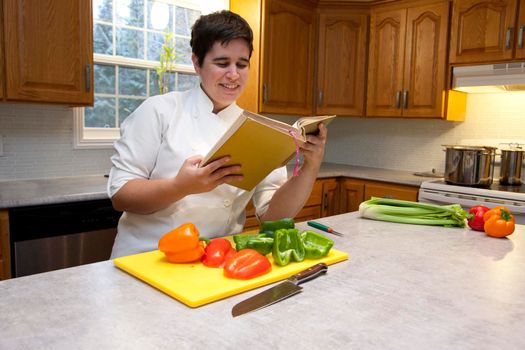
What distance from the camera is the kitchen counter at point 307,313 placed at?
77 centimetres

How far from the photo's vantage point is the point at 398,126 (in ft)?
13.4

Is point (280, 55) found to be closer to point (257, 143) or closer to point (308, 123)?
point (308, 123)

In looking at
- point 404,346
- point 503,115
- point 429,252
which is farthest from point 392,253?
point 503,115

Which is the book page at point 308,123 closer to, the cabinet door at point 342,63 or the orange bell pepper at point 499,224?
the orange bell pepper at point 499,224

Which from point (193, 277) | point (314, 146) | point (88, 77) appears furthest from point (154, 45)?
point (193, 277)

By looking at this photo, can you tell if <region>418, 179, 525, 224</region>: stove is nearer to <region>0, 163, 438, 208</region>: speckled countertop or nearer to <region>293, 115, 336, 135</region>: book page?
<region>0, 163, 438, 208</region>: speckled countertop

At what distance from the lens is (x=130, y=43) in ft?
10.6

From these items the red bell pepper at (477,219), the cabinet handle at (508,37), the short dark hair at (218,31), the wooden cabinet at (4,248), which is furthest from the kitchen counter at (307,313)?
the cabinet handle at (508,37)

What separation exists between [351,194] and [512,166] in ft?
3.84

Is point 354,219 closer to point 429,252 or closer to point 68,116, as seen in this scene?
point 429,252

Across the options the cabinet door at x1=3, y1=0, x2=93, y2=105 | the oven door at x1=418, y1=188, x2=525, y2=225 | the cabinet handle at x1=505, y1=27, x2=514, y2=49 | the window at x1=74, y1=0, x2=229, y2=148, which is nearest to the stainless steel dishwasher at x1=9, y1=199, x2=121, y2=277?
the cabinet door at x1=3, y1=0, x2=93, y2=105

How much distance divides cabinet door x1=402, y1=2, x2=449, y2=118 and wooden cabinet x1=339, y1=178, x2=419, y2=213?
63 cm

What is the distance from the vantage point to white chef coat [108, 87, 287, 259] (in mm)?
1483

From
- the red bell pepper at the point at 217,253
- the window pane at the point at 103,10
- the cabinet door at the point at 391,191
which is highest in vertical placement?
the window pane at the point at 103,10
